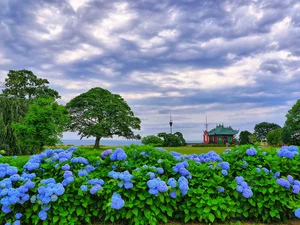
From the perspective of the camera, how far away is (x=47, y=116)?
53.8ft

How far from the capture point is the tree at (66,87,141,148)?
24359 millimetres

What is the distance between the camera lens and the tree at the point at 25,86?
91.4ft

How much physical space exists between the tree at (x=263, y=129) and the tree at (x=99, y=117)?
44974 millimetres

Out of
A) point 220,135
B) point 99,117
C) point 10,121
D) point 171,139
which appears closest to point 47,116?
point 10,121

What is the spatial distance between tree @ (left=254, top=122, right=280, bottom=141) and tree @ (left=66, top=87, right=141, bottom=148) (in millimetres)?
44974

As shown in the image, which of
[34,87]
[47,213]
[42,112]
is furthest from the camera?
[34,87]

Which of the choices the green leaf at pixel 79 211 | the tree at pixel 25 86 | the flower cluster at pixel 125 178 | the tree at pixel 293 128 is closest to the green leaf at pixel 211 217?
the flower cluster at pixel 125 178

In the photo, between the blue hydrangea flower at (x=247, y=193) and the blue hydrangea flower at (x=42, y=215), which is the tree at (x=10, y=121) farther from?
the blue hydrangea flower at (x=247, y=193)

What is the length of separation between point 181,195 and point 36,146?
52.2ft

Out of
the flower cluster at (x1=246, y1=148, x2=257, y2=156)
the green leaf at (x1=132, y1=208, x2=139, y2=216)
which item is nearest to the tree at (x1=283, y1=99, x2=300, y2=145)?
the flower cluster at (x1=246, y1=148, x2=257, y2=156)

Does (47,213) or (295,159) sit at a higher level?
(295,159)

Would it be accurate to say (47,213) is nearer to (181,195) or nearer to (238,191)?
(181,195)

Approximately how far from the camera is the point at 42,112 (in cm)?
1587

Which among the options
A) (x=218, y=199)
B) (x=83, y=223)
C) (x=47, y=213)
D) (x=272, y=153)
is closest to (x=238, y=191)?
(x=218, y=199)
